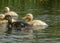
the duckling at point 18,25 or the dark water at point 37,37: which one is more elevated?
the duckling at point 18,25

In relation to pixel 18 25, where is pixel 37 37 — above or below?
below

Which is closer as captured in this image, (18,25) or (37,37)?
(37,37)

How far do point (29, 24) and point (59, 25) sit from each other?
63.2 inches

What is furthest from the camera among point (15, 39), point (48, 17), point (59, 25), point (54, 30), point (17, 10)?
point (17, 10)

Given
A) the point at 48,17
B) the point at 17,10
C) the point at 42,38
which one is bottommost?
the point at 42,38

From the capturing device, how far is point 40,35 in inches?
558

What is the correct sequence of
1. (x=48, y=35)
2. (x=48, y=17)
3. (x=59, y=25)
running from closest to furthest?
1. (x=48, y=35)
2. (x=59, y=25)
3. (x=48, y=17)

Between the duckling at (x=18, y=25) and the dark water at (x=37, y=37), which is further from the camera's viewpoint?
the duckling at (x=18, y=25)

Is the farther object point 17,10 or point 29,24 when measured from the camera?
point 17,10

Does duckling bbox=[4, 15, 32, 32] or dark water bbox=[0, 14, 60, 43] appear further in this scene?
duckling bbox=[4, 15, 32, 32]

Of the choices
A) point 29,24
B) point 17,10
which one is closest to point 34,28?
point 29,24

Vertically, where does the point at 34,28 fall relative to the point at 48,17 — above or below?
below

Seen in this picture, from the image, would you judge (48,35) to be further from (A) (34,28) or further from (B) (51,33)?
(A) (34,28)

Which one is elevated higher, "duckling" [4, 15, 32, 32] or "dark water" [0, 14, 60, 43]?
"duckling" [4, 15, 32, 32]
